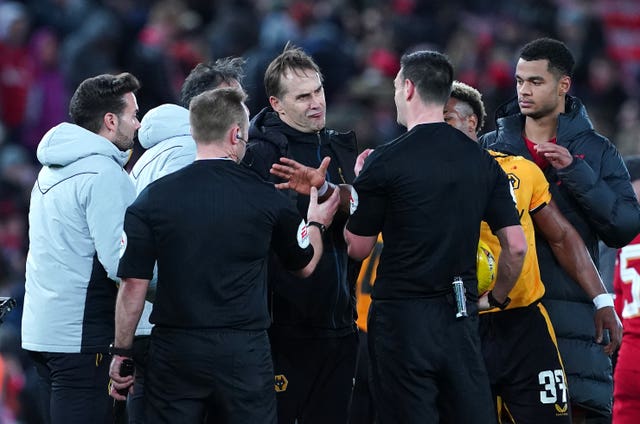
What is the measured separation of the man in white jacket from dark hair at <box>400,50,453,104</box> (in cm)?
120

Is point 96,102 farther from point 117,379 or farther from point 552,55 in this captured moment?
point 552,55

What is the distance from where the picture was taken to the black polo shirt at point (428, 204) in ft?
17.0

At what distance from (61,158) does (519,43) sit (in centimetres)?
1024

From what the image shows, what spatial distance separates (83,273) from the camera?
18.3 ft

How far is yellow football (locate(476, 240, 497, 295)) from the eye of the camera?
542 centimetres

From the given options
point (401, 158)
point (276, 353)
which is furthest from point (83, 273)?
point (401, 158)

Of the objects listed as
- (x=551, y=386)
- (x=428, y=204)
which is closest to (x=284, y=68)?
(x=428, y=204)

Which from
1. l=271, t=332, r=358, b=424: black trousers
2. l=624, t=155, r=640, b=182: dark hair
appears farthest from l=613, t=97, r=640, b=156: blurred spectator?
l=271, t=332, r=358, b=424: black trousers

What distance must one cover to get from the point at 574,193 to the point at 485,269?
2.41ft

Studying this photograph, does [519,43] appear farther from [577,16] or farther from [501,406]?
[501,406]

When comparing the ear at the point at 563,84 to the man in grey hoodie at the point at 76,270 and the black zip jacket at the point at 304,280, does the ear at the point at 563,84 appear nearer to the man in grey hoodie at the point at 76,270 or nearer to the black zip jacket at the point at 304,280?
the black zip jacket at the point at 304,280

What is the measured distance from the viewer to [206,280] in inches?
196

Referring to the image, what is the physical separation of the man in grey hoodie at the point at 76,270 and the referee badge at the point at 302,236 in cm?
83

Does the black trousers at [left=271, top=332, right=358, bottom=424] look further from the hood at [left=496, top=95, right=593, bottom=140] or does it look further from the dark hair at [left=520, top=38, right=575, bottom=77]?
the dark hair at [left=520, top=38, right=575, bottom=77]
